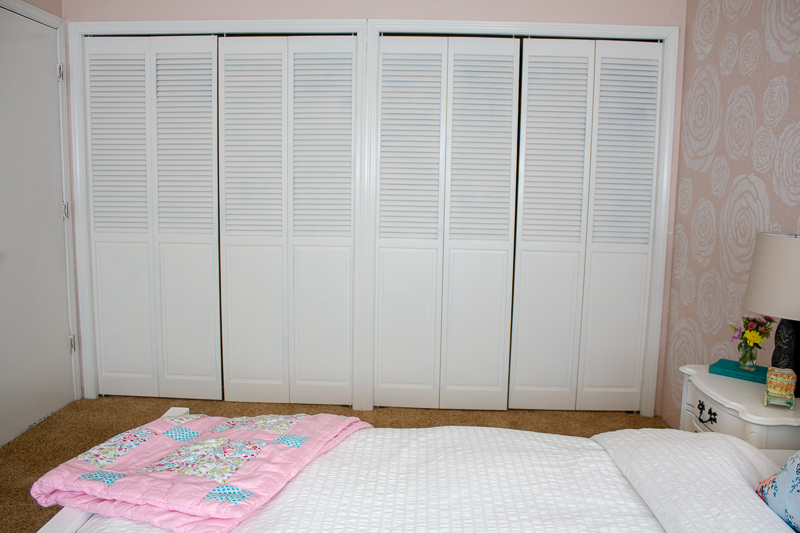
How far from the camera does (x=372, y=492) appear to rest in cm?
135

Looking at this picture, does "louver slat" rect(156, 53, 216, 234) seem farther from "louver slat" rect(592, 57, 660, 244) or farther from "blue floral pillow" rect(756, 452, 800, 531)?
"blue floral pillow" rect(756, 452, 800, 531)

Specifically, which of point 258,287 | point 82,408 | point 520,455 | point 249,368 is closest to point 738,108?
point 520,455

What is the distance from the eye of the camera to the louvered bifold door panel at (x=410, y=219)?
302cm

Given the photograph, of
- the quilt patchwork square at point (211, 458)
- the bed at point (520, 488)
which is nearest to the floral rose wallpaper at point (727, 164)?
the bed at point (520, 488)

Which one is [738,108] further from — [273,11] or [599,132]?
[273,11]

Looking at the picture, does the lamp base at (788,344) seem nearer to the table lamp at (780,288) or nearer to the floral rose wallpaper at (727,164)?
the table lamp at (780,288)

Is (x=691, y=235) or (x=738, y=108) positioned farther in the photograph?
(x=691, y=235)

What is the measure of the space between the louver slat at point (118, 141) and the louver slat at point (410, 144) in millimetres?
1477

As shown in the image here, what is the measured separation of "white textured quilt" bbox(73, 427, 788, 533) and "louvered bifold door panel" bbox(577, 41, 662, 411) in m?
1.54

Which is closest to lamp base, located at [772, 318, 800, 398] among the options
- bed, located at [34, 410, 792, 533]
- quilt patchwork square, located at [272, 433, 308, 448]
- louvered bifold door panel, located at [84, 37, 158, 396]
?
bed, located at [34, 410, 792, 533]

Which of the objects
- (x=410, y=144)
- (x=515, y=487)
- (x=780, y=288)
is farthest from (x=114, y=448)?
(x=410, y=144)

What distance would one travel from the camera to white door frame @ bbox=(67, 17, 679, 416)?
9.68 ft

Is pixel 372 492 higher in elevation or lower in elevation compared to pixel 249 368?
higher

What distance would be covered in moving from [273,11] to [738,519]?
3.18 meters
